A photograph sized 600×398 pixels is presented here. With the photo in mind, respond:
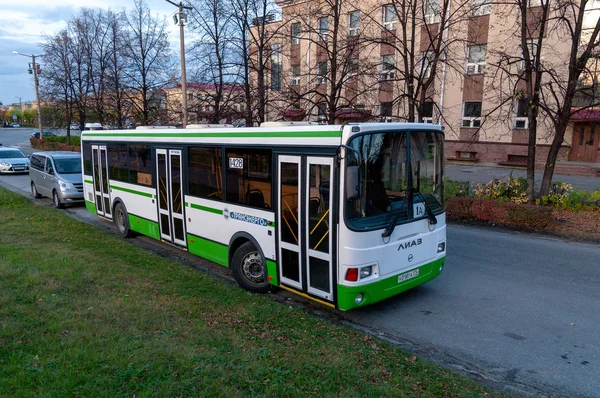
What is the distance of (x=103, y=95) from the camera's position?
27.8m

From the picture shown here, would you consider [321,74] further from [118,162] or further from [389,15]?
[389,15]

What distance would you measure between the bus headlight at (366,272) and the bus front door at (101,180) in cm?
836

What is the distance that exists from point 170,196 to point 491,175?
2143 cm

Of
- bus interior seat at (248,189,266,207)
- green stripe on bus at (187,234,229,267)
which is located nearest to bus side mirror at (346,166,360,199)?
bus interior seat at (248,189,266,207)

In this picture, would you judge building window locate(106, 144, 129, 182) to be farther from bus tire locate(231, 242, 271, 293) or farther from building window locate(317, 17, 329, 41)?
building window locate(317, 17, 329, 41)

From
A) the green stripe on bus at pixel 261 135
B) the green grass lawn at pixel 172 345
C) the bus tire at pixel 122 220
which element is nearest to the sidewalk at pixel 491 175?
the bus tire at pixel 122 220

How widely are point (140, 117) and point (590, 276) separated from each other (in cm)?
2259

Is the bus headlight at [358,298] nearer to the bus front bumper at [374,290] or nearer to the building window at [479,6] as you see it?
the bus front bumper at [374,290]

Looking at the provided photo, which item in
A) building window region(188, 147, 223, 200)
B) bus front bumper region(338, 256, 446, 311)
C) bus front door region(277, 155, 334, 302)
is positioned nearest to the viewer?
bus front bumper region(338, 256, 446, 311)

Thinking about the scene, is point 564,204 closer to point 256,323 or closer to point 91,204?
point 256,323

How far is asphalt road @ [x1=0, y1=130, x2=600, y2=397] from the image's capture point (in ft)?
15.9

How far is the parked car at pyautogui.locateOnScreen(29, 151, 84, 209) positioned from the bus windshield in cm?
1250

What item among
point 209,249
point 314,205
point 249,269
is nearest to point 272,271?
point 249,269

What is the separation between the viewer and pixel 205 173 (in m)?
7.96
